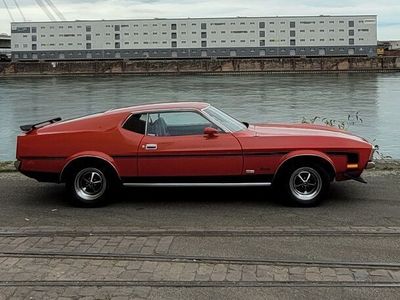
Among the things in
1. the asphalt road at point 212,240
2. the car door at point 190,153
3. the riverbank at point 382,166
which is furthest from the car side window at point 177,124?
the riverbank at point 382,166

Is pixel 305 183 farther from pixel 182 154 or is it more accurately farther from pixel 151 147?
pixel 151 147

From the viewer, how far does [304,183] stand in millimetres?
7461

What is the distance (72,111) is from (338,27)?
76329 mm

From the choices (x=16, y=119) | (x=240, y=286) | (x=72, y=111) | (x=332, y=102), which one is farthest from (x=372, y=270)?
(x=332, y=102)

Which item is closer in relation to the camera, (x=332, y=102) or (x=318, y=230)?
(x=318, y=230)

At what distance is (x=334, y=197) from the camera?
7930 mm

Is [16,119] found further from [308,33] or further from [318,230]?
[308,33]

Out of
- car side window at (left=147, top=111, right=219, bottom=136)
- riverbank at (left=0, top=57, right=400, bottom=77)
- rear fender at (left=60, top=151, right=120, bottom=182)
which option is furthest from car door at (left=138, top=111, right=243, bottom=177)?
riverbank at (left=0, top=57, right=400, bottom=77)

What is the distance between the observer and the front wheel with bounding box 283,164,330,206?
7.40 metres

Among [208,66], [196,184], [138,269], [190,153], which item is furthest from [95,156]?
[208,66]

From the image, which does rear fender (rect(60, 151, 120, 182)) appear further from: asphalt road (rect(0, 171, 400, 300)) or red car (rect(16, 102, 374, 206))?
asphalt road (rect(0, 171, 400, 300))

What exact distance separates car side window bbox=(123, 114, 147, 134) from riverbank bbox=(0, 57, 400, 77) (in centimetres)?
8622

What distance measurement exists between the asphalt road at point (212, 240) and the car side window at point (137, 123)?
100cm

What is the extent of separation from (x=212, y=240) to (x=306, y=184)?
6.42 feet
